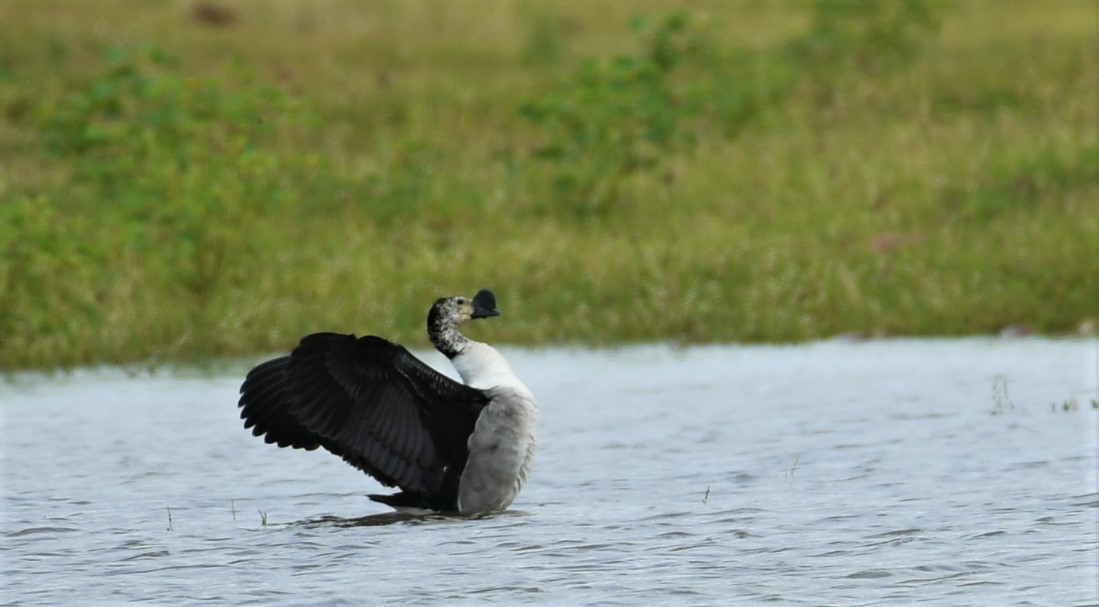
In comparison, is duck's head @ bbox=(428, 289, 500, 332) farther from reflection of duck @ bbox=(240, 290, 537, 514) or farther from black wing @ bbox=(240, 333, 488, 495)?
black wing @ bbox=(240, 333, 488, 495)

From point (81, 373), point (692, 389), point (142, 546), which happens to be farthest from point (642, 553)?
point (81, 373)

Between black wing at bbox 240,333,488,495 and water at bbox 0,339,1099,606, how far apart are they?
322 mm

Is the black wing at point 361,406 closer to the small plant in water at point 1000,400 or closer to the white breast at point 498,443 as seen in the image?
the white breast at point 498,443

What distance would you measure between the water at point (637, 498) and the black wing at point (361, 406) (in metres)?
0.32

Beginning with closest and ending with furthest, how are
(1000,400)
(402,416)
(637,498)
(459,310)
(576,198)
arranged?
(402,416)
(459,310)
(637,498)
(1000,400)
(576,198)

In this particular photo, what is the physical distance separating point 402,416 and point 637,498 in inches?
48.4

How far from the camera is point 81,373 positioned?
13375 millimetres

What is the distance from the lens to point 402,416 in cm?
805

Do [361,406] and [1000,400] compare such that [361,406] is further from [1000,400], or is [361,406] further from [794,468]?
[1000,400]

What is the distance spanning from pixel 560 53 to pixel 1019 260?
51.1 feet

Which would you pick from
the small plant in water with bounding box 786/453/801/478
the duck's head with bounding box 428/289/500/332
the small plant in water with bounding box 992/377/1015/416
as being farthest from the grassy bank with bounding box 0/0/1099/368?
the duck's head with bounding box 428/289/500/332

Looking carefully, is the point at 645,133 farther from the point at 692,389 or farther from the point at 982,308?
the point at 692,389

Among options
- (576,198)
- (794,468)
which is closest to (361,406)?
(794,468)

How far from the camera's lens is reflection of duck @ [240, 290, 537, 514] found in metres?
7.92
